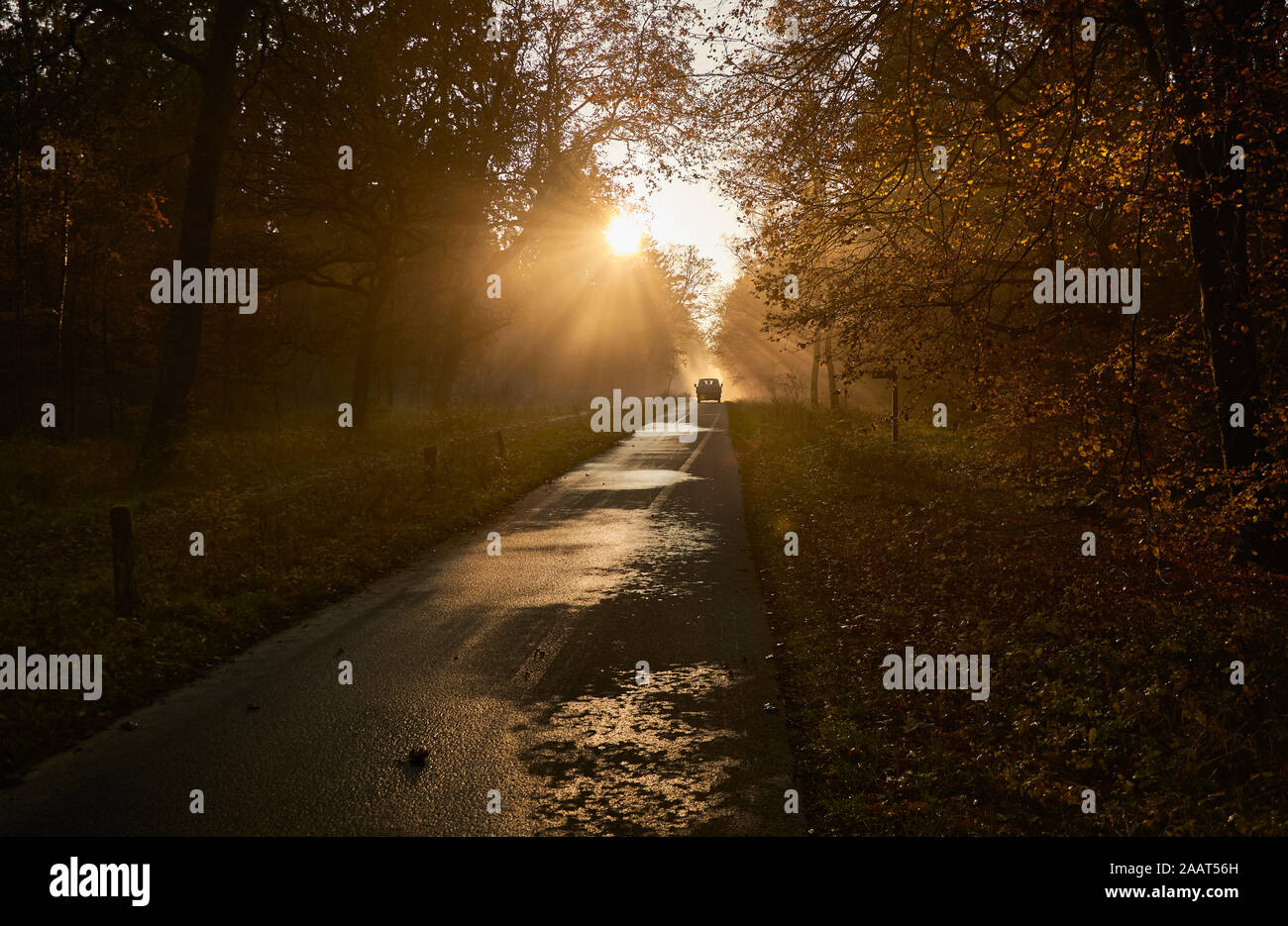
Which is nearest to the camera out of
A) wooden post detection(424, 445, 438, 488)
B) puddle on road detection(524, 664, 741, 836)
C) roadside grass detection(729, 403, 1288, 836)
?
puddle on road detection(524, 664, 741, 836)

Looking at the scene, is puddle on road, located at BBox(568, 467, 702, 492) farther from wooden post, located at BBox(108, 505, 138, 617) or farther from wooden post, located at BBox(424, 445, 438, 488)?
wooden post, located at BBox(108, 505, 138, 617)

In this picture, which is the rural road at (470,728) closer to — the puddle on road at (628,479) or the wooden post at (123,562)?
the wooden post at (123,562)

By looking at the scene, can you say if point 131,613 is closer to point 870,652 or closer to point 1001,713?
point 870,652

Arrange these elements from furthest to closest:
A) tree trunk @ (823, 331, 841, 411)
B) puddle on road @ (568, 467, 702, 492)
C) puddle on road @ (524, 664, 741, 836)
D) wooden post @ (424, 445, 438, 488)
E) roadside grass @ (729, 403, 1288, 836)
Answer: puddle on road @ (568, 467, 702, 492), wooden post @ (424, 445, 438, 488), tree trunk @ (823, 331, 841, 411), roadside grass @ (729, 403, 1288, 836), puddle on road @ (524, 664, 741, 836)

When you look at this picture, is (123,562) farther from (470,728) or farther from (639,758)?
(639,758)

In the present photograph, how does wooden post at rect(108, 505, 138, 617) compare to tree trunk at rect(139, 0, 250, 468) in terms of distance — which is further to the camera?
tree trunk at rect(139, 0, 250, 468)

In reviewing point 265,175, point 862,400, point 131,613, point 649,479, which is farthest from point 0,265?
point 862,400

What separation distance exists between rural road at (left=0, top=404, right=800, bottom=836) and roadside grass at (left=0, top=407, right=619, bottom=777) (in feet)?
1.53

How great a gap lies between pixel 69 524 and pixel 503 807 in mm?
11295

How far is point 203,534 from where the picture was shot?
11531 millimetres

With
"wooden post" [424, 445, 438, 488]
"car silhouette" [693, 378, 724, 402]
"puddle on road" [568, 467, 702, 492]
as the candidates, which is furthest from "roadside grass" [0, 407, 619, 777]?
"car silhouette" [693, 378, 724, 402]

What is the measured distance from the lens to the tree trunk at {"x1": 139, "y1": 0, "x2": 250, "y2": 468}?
17062mm

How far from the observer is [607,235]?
39375 millimetres

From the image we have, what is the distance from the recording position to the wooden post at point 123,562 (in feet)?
26.7
